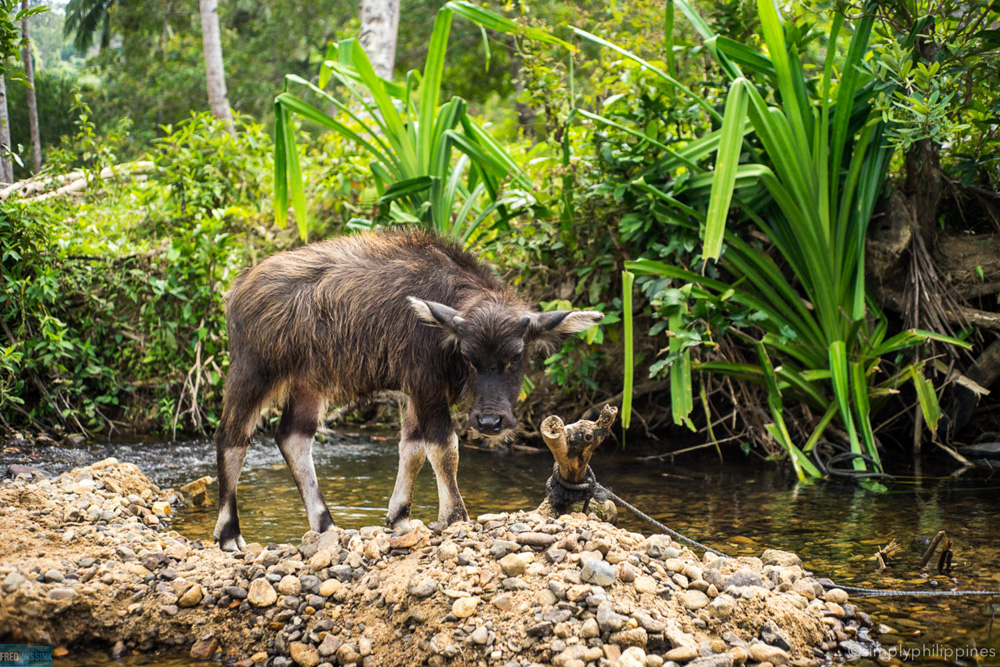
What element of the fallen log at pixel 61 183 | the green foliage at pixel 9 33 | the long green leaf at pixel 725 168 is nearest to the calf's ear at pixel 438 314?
the long green leaf at pixel 725 168

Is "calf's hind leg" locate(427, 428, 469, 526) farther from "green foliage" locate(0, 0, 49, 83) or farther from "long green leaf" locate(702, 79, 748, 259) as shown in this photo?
"green foliage" locate(0, 0, 49, 83)

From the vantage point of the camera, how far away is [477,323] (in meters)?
4.68

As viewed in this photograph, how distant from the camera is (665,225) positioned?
268 inches

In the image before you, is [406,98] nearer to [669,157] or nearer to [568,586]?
[669,157]

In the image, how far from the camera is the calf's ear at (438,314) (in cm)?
466

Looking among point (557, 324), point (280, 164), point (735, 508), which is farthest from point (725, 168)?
point (280, 164)

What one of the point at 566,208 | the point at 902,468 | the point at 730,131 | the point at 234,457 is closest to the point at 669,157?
the point at 566,208

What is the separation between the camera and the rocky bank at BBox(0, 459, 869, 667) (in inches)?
129

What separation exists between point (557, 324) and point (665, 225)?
2.30 m

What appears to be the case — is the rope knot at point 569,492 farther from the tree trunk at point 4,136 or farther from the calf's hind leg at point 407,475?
the tree trunk at point 4,136

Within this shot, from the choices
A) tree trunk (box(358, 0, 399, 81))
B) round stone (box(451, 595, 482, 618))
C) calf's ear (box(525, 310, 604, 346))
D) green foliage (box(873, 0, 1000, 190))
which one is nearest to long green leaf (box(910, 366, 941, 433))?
green foliage (box(873, 0, 1000, 190))

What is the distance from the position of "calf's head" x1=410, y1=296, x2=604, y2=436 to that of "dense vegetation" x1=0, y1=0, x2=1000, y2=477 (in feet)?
3.48

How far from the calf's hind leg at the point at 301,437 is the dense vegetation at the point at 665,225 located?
1908 millimetres

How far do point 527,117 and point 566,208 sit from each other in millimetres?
14083
